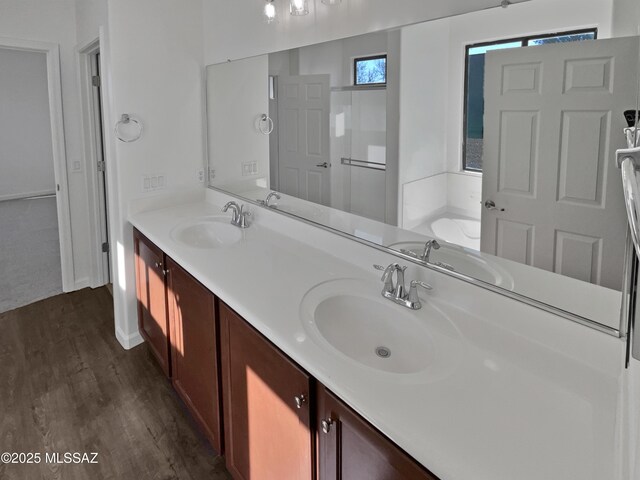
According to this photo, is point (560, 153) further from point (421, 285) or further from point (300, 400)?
point (300, 400)

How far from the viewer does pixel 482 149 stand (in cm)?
139

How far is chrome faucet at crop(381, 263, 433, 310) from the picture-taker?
1503mm

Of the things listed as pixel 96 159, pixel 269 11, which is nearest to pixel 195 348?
pixel 269 11

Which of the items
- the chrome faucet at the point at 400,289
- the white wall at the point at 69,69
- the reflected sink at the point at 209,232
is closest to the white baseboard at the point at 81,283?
the white wall at the point at 69,69

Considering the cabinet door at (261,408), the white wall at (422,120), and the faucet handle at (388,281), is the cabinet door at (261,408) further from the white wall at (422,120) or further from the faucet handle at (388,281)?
the white wall at (422,120)

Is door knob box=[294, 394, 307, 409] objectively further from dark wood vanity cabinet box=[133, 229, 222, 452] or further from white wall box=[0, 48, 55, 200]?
white wall box=[0, 48, 55, 200]

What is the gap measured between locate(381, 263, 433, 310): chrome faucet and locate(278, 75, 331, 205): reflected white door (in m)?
0.68

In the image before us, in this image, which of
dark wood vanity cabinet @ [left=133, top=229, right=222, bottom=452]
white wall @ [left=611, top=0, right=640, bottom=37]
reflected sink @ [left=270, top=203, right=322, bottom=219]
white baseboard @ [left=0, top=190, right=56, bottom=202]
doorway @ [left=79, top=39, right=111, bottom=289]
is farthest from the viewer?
white baseboard @ [left=0, top=190, right=56, bottom=202]

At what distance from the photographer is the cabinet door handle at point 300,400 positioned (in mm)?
1233

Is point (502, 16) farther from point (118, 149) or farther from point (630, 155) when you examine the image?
point (118, 149)

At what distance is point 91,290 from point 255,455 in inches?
115

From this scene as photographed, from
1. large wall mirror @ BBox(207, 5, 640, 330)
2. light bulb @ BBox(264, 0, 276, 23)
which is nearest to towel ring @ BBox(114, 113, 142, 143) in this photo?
light bulb @ BBox(264, 0, 276, 23)

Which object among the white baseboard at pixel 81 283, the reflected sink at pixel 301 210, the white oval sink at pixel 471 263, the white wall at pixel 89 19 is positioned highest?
the white wall at pixel 89 19

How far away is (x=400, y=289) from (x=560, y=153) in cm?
62
